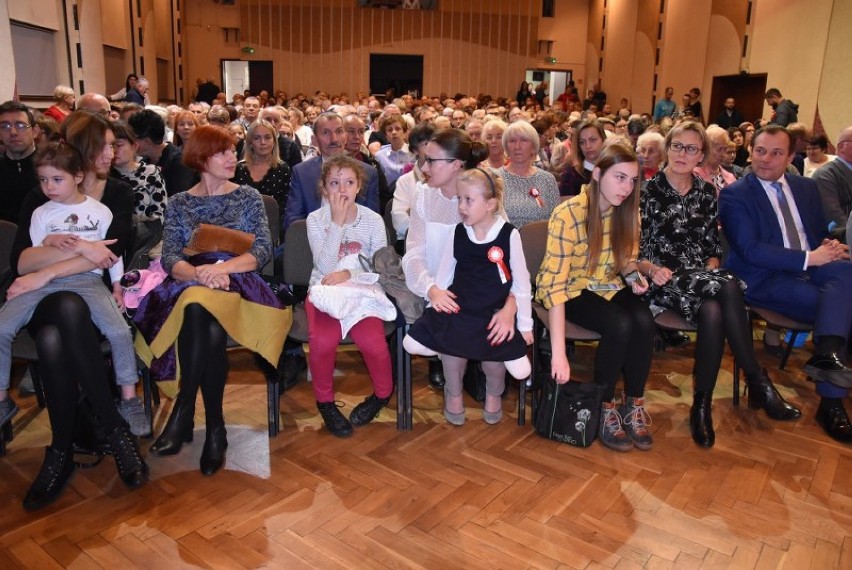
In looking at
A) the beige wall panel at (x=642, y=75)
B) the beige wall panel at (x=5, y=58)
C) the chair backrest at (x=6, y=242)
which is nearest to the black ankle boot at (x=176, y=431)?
the chair backrest at (x=6, y=242)

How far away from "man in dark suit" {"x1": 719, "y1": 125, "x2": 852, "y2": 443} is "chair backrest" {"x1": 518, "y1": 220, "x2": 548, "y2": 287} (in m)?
0.98

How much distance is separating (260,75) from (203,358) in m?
19.4

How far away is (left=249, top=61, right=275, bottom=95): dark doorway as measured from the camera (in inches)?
793

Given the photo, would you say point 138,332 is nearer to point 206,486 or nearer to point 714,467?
point 206,486

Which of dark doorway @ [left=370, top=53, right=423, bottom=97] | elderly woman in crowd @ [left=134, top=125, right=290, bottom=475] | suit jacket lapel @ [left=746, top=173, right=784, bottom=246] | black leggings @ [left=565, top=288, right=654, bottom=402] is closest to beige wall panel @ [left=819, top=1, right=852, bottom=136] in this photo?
suit jacket lapel @ [left=746, top=173, right=784, bottom=246]

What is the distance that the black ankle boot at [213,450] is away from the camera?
8.58 feet

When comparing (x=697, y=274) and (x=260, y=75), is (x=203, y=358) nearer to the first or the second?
(x=697, y=274)

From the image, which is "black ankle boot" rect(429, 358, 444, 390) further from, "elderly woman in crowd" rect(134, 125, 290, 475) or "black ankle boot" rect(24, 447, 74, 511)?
"black ankle boot" rect(24, 447, 74, 511)

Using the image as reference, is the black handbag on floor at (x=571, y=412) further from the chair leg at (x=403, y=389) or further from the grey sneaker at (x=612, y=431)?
the chair leg at (x=403, y=389)

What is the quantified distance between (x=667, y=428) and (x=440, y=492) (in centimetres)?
123

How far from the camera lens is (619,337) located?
2824 mm

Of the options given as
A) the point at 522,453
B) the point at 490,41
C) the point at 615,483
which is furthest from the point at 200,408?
the point at 490,41

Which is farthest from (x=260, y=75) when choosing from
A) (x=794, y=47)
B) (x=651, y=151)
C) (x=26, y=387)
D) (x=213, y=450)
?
(x=213, y=450)

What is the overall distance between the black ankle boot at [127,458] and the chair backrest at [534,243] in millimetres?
1944
